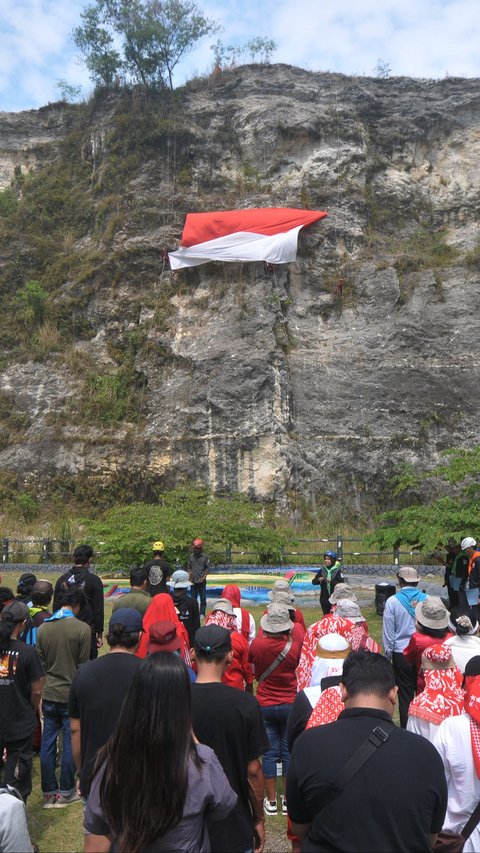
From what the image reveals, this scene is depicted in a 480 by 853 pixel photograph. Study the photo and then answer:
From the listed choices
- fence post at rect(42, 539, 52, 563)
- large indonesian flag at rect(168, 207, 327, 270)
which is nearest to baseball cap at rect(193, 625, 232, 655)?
fence post at rect(42, 539, 52, 563)

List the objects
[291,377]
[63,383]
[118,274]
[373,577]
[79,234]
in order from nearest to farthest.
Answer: [373,577] < [291,377] < [63,383] < [118,274] < [79,234]

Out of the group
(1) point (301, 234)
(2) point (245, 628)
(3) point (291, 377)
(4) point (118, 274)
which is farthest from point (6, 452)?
(2) point (245, 628)

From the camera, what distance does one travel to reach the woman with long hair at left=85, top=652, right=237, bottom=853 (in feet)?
7.70

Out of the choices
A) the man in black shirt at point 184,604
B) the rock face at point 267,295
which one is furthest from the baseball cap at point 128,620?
the rock face at point 267,295

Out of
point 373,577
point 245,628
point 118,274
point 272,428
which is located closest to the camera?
point 245,628

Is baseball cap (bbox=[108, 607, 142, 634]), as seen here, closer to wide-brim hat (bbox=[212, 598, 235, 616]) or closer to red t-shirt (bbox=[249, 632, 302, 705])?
red t-shirt (bbox=[249, 632, 302, 705])

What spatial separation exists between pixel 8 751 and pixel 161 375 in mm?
22545

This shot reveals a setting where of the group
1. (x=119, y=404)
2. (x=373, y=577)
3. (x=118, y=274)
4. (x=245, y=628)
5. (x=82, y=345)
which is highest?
(x=118, y=274)

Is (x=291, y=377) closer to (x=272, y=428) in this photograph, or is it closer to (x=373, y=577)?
(x=272, y=428)

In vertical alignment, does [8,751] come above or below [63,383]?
below

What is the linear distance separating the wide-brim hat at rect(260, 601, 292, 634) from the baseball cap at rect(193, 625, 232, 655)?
1571mm

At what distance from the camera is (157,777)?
2.35 meters

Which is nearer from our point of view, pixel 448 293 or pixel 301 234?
pixel 448 293

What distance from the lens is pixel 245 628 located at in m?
5.96
